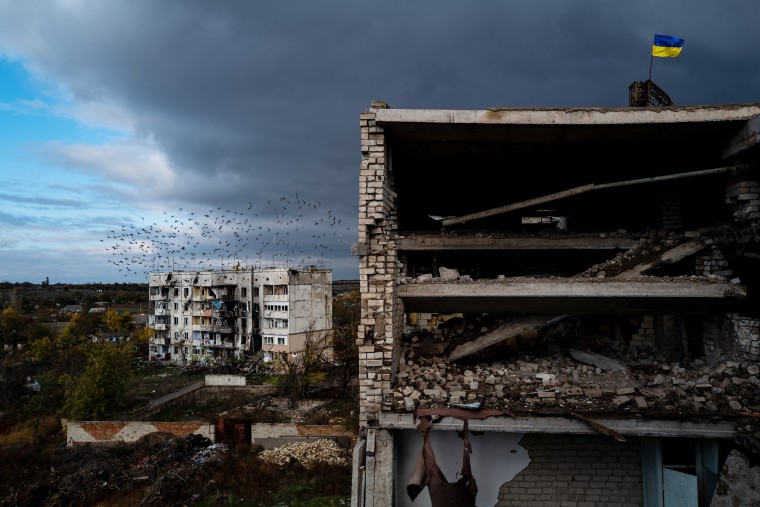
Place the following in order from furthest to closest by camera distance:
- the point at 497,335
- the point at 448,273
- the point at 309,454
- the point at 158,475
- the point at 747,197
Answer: the point at 309,454 < the point at 158,475 < the point at 448,273 < the point at 497,335 < the point at 747,197

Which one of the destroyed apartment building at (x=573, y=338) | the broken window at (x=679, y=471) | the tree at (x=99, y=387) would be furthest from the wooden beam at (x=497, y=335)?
the tree at (x=99, y=387)

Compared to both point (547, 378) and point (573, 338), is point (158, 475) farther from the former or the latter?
point (573, 338)

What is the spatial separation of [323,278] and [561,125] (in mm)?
35630

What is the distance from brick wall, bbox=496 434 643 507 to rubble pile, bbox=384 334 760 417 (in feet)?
4.08

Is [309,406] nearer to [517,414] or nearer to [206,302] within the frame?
[517,414]

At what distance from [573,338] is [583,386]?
2638mm

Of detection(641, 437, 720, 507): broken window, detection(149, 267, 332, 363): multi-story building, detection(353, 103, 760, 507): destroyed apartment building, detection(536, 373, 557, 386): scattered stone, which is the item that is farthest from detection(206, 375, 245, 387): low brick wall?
detection(641, 437, 720, 507): broken window

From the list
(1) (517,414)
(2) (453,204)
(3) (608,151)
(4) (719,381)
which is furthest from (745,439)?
(2) (453,204)

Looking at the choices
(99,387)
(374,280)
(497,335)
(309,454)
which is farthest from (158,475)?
(497,335)

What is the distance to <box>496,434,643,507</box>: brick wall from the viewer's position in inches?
365

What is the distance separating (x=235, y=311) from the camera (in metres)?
42.5

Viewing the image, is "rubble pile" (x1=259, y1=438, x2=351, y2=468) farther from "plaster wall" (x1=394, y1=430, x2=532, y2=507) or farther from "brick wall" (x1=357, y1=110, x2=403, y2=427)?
"brick wall" (x1=357, y1=110, x2=403, y2=427)

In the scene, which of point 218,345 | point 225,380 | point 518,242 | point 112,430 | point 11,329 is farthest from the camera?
point 11,329

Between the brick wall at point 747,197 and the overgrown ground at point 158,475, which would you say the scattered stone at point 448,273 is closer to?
the brick wall at point 747,197
